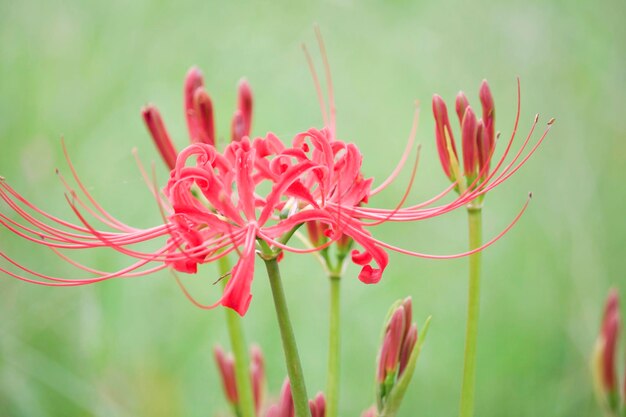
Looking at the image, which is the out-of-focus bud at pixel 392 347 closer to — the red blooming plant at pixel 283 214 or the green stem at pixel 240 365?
the red blooming plant at pixel 283 214

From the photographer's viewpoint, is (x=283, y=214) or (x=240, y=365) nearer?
(x=283, y=214)

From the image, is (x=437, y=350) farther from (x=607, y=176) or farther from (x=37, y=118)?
(x=37, y=118)

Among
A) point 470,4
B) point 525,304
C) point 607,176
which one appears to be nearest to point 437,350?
point 525,304

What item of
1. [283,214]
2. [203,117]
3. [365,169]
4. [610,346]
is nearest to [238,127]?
[203,117]

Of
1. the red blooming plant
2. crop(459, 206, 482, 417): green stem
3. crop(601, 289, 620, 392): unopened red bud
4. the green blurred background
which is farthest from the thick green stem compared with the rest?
the green blurred background

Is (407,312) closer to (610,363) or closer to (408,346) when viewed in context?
(408,346)

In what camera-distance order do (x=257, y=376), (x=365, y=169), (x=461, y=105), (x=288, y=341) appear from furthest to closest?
(x=365, y=169)
(x=257, y=376)
(x=461, y=105)
(x=288, y=341)
